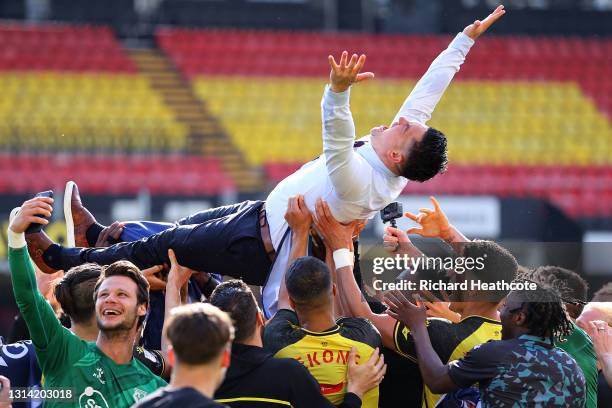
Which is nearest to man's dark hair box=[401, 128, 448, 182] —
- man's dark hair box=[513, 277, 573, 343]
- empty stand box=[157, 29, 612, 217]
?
man's dark hair box=[513, 277, 573, 343]

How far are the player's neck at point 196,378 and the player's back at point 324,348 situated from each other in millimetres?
1150

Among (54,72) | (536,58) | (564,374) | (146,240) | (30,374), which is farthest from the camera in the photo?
(536,58)

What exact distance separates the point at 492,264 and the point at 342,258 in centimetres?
65

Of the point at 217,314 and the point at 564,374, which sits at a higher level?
the point at 217,314

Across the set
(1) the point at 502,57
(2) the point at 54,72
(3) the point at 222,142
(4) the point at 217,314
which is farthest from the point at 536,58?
(4) the point at 217,314

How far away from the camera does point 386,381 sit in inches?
183

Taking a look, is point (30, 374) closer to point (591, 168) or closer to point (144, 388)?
point (144, 388)

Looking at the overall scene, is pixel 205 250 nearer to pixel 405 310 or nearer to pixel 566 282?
pixel 405 310

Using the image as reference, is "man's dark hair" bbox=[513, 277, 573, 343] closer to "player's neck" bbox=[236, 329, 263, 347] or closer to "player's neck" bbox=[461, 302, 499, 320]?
"player's neck" bbox=[461, 302, 499, 320]

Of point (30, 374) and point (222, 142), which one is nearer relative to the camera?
point (30, 374)

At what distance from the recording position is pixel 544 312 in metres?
4.09

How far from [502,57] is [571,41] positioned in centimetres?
131

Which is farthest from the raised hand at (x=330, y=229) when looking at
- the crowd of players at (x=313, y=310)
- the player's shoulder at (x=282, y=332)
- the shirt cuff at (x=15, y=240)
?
the shirt cuff at (x=15, y=240)

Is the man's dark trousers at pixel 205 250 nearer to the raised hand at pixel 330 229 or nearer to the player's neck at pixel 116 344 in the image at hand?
the raised hand at pixel 330 229
